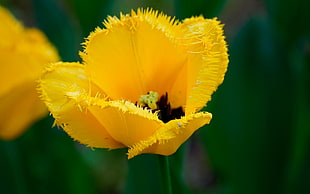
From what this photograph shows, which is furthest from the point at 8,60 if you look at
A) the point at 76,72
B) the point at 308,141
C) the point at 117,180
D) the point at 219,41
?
the point at 117,180

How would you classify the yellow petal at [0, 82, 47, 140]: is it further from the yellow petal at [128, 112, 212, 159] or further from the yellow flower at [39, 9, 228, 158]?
the yellow petal at [128, 112, 212, 159]

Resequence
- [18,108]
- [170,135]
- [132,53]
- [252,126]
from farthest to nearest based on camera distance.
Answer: [252,126] < [18,108] < [132,53] < [170,135]

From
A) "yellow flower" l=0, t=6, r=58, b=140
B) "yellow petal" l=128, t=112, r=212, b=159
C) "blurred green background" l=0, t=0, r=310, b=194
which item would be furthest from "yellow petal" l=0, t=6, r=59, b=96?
"yellow petal" l=128, t=112, r=212, b=159

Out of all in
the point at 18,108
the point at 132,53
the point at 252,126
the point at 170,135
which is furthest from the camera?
the point at 252,126

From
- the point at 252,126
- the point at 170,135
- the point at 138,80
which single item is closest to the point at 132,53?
the point at 138,80

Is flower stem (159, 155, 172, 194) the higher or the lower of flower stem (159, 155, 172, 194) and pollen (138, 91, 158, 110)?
the lower

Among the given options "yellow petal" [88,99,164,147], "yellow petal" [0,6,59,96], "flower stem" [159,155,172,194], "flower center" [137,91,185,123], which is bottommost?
"flower stem" [159,155,172,194]

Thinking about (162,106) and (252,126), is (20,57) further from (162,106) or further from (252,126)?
(252,126)
